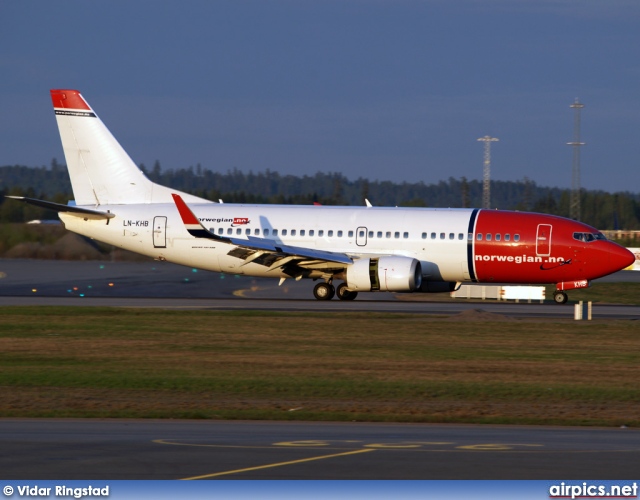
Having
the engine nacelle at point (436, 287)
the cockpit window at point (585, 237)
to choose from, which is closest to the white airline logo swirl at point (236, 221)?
the engine nacelle at point (436, 287)

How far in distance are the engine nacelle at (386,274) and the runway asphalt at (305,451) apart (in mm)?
20384

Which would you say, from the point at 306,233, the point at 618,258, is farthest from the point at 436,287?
the point at 618,258

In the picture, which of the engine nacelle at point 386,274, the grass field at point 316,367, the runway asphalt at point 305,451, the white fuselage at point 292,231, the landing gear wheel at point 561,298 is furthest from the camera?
the landing gear wheel at point 561,298

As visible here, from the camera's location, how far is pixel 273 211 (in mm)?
38500

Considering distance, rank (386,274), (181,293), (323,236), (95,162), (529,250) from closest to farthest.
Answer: (386,274) < (529,250) < (323,236) < (95,162) < (181,293)

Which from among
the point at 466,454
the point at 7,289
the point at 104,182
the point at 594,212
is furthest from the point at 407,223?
the point at 594,212

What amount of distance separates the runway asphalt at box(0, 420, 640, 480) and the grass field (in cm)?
120

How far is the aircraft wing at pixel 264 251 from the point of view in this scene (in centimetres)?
3572

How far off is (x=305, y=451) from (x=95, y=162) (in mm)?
29547

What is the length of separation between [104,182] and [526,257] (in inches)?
666

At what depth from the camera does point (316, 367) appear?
68.8 ft

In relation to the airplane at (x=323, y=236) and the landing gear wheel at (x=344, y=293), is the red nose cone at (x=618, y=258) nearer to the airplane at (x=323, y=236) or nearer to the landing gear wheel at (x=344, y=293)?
the airplane at (x=323, y=236)

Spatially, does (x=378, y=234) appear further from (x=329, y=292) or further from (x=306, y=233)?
(x=329, y=292)

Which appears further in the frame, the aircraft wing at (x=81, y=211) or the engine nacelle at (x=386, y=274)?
the aircraft wing at (x=81, y=211)
